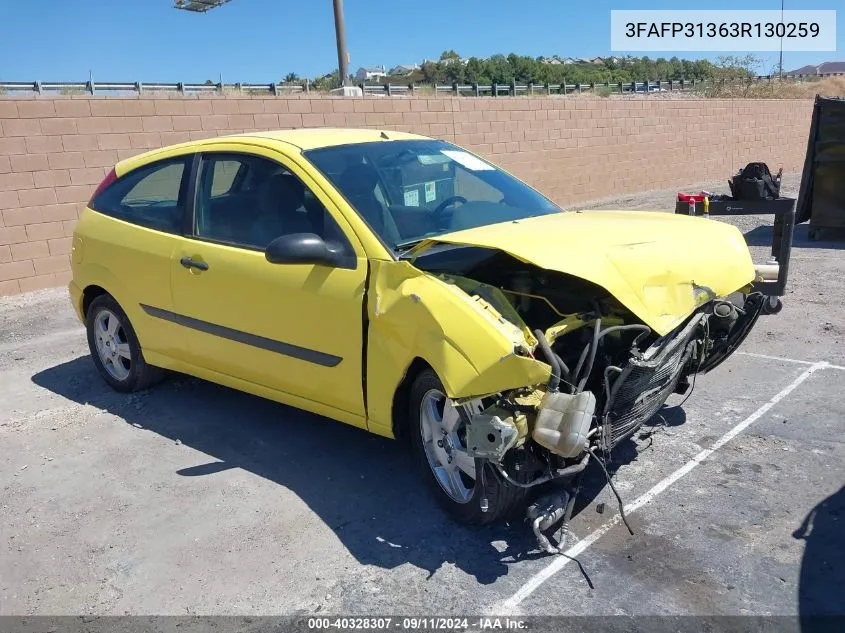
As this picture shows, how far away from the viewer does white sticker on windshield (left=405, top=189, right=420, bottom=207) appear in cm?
431

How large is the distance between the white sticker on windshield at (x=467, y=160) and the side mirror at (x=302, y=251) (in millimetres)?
1337

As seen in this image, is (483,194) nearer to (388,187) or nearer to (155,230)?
(388,187)

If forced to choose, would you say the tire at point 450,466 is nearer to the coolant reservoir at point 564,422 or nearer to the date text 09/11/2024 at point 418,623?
the coolant reservoir at point 564,422

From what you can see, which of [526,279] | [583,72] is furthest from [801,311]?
[583,72]

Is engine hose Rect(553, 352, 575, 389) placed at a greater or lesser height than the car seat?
lesser

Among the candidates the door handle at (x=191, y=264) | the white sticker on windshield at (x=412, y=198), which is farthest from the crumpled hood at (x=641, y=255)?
the door handle at (x=191, y=264)

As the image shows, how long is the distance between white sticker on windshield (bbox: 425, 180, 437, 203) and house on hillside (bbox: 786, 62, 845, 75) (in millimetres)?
64551

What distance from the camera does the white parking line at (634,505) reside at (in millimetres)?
3162

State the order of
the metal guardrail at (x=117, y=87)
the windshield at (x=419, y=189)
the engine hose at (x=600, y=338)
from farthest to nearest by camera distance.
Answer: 1. the metal guardrail at (x=117, y=87)
2. the windshield at (x=419, y=189)
3. the engine hose at (x=600, y=338)

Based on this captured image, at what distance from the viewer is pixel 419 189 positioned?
445 centimetres

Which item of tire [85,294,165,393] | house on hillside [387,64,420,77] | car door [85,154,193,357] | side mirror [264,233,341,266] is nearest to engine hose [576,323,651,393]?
side mirror [264,233,341,266]

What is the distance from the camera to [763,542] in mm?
3426

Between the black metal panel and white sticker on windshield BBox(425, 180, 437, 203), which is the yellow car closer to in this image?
white sticker on windshield BBox(425, 180, 437, 203)

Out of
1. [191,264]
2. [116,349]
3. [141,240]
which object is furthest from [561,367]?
[116,349]
